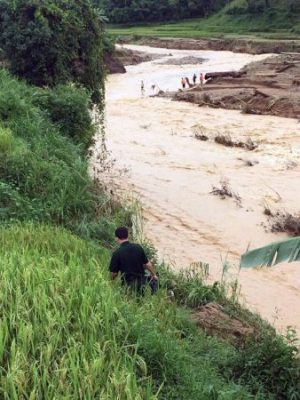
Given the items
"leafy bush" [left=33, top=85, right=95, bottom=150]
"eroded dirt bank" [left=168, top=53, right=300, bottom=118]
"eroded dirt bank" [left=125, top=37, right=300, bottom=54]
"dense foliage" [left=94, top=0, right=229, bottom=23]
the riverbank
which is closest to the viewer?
"leafy bush" [left=33, top=85, right=95, bottom=150]

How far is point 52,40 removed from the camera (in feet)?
47.8

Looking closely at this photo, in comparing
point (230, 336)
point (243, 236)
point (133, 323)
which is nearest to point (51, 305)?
point (133, 323)

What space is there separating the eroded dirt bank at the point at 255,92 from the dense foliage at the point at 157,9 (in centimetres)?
4904

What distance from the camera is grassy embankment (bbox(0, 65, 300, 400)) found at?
151 inches

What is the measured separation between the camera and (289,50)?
55.0 m

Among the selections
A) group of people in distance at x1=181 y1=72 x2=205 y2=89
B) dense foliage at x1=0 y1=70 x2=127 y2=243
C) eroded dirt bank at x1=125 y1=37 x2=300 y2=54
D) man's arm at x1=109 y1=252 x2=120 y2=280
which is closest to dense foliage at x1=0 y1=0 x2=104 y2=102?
dense foliage at x1=0 y1=70 x2=127 y2=243

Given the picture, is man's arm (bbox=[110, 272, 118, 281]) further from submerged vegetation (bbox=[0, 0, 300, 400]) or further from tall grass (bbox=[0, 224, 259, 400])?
tall grass (bbox=[0, 224, 259, 400])

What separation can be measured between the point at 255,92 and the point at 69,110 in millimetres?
19505

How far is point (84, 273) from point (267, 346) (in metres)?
1.99

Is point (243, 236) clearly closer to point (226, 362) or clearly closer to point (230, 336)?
point (230, 336)

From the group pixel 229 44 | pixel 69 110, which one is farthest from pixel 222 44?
pixel 69 110

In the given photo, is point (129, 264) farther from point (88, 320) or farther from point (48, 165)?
point (48, 165)

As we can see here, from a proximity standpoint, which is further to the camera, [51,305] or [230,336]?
[230,336]

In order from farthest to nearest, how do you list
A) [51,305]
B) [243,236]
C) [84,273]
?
[243,236] → [84,273] → [51,305]
